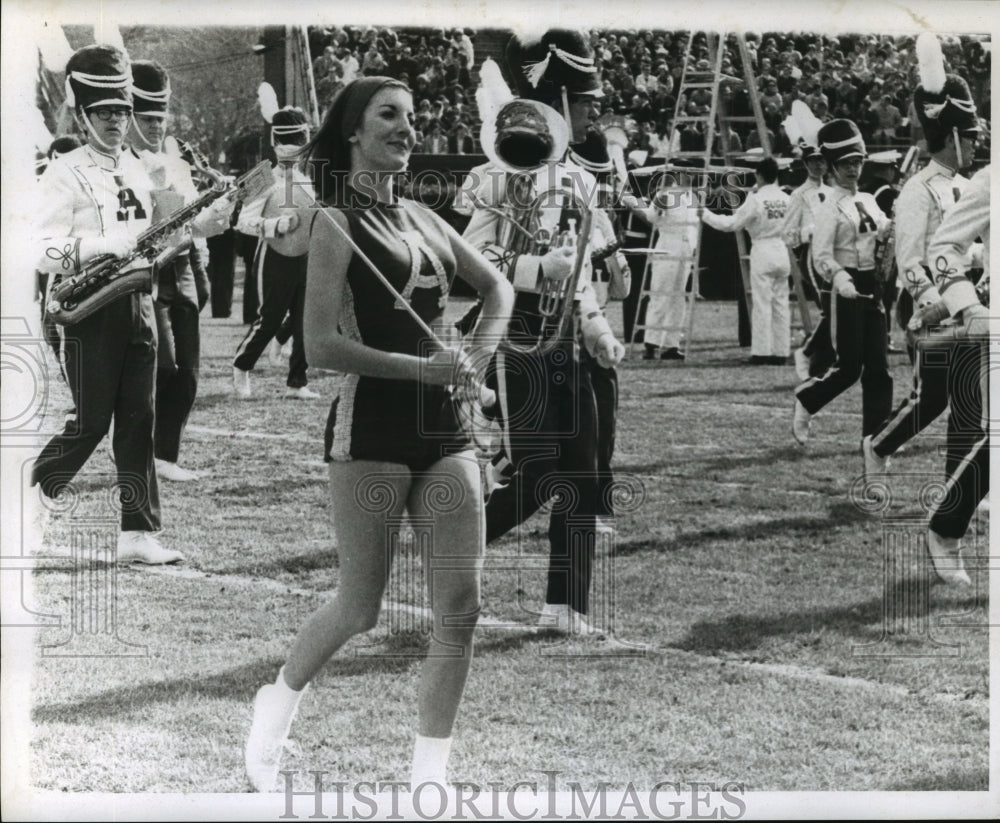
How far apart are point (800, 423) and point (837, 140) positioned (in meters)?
0.98

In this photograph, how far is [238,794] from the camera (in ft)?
19.2

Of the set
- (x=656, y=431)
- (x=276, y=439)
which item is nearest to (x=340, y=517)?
(x=276, y=439)

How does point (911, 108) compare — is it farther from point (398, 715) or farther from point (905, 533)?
point (398, 715)

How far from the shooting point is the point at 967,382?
627 centimetres

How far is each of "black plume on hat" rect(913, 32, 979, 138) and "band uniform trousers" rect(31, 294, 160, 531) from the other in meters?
2.70

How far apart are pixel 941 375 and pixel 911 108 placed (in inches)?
36.5

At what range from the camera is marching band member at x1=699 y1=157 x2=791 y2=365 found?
6.17m

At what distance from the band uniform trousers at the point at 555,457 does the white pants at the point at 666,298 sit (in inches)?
12.7

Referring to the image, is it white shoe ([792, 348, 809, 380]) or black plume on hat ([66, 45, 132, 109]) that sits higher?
black plume on hat ([66, 45, 132, 109])

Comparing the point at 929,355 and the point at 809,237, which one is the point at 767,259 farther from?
the point at 929,355

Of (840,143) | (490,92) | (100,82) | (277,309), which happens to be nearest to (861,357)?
(840,143)

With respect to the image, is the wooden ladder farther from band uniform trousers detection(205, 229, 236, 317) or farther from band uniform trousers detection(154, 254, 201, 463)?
band uniform trousers detection(154, 254, 201, 463)

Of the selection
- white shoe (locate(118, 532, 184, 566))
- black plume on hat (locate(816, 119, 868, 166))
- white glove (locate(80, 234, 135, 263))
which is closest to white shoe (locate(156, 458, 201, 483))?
white shoe (locate(118, 532, 184, 566))

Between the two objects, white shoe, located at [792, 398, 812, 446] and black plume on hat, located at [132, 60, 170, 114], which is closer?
black plume on hat, located at [132, 60, 170, 114]
